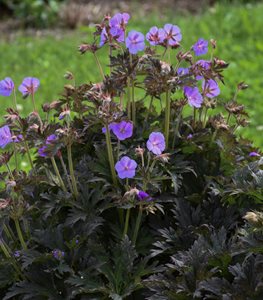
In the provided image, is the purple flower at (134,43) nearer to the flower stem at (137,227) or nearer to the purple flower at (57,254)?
the flower stem at (137,227)

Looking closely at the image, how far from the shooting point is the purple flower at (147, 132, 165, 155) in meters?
2.23

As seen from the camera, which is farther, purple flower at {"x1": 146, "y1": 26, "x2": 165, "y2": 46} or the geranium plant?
purple flower at {"x1": 146, "y1": 26, "x2": 165, "y2": 46}

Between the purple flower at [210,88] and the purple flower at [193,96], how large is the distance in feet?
0.30

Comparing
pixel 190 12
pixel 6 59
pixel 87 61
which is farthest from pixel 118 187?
pixel 190 12

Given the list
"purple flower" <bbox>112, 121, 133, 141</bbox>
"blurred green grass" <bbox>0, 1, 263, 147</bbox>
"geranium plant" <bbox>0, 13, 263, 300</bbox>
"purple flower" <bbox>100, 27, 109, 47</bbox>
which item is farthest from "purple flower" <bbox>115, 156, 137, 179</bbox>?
"blurred green grass" <bbox>0, 1, 263, 147</bbox>

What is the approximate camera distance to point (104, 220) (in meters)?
2.27

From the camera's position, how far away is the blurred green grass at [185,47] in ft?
18.4

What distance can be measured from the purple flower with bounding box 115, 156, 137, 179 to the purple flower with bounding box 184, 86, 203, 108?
0.38 meters

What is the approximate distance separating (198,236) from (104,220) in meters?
0.32

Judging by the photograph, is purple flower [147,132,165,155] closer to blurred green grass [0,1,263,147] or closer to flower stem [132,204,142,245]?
flower stem [132,204,142,245]

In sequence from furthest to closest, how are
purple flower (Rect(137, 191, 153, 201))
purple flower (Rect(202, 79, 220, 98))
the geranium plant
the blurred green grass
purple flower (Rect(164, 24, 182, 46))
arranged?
the blurred green grass → purple flower (Rect(202, 79, 220, 98)) → purple flower (Rect(164, 24, 182, 46)) → purple flower (Rect(137, 191, 153, 201)) → the geranium plant

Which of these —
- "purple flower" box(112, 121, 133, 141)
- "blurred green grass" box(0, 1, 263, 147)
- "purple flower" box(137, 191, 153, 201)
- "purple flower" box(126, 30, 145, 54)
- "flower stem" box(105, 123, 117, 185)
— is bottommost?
"blurred green grass" box(0, 1, 263, 147)

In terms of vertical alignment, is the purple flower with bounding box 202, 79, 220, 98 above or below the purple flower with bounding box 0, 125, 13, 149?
below

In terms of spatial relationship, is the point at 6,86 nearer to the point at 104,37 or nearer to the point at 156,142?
the point at 104,37
